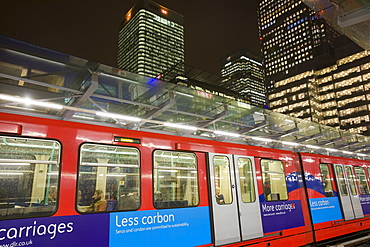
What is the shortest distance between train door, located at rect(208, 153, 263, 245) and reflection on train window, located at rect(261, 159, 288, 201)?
51cm

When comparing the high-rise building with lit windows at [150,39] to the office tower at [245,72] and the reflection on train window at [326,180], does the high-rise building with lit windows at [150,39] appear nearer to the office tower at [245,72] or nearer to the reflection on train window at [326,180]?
the office tower at [245,72]

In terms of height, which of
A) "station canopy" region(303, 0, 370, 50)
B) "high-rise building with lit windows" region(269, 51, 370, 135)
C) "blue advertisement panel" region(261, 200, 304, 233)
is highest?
"high-rise building with lit windows" region(269, 51, 370, 135)

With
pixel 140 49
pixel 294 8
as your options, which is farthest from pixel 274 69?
pixel 140 49

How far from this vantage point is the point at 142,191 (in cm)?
509

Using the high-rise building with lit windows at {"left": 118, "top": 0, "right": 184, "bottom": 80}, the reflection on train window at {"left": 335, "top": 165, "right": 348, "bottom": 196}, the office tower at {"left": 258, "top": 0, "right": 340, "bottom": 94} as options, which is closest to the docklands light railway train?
the reflection on train window at {"left": 335, "top": 165, "right": 348, "bottom": 196}

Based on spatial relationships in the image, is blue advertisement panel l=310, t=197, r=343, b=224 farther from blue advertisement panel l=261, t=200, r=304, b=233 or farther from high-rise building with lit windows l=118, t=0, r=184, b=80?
high-rise building with lit windows l=118, t=0, r=184, b=80

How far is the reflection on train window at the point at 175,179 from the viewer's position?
5418 millimetres

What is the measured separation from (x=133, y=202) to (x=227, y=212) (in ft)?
7.50

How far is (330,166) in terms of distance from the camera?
9.68 metres

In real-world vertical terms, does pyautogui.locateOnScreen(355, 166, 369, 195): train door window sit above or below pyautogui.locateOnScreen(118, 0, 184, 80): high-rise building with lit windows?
below

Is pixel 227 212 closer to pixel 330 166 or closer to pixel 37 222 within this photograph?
pixel 37 222

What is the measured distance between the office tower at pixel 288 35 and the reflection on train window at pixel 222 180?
11275 cm

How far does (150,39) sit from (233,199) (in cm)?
15557

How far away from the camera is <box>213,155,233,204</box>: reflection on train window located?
6.26 m
